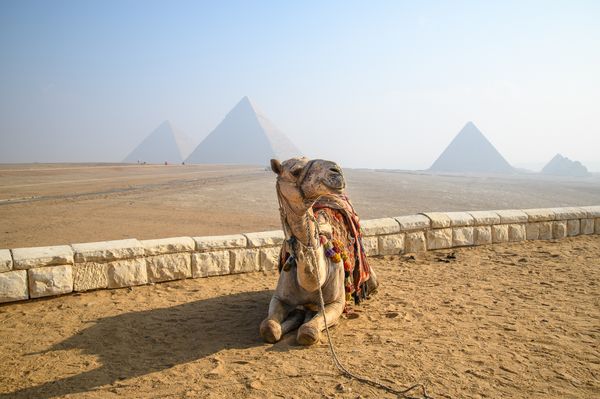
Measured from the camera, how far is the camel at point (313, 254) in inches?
140

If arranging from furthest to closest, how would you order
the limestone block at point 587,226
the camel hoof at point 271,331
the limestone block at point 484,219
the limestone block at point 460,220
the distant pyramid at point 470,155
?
the distant pyramid at point 470,155 < the limestone block at point 587,226 < the limestone block at point 484,219 < the limestone block at point 460,220 < the camel hoof at point 271,331

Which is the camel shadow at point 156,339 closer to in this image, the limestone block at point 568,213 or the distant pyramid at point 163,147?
the limestone block at point 568,213

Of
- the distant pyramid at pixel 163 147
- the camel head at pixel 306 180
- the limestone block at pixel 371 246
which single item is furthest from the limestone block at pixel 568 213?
the distant pyramid at pixel 163 147

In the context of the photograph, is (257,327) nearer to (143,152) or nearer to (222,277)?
(222,277)

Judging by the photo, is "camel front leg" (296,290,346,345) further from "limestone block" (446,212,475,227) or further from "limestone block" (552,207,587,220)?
"limestone block" (552,207,587,220)

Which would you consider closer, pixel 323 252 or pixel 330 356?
pixel 330 356

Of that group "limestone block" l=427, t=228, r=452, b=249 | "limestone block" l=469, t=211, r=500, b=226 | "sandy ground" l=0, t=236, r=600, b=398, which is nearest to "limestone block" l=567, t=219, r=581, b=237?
"limestone block" l=469, t=211, r=500, b=226

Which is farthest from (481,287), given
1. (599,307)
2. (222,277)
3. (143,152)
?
(143,152)

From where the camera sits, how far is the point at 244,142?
471 ft

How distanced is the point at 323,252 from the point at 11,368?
108 inches

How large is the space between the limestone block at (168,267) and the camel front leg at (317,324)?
2.42 metres

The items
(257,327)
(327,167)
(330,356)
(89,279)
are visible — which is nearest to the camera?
(327,167)

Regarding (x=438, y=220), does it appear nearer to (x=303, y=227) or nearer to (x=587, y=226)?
(x=587, y=226)

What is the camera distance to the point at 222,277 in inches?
249
